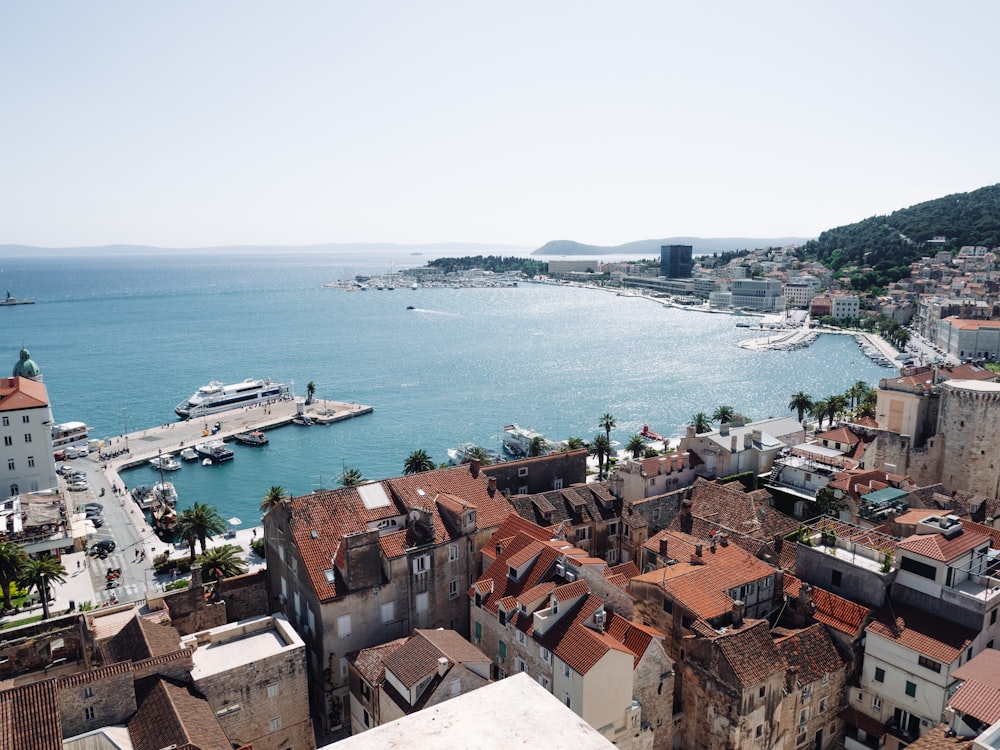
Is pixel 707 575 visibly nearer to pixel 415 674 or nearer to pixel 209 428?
pixel 415 674

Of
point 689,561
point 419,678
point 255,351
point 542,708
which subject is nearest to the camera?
point 542,708

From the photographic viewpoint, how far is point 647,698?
Answer: 99.5 feet

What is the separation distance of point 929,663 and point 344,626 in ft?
85.9

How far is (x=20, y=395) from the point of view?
64312 millimetres

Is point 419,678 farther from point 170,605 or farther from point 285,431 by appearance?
point 285,431

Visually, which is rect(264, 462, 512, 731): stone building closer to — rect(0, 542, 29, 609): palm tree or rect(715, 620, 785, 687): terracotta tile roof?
rect(715, 620, 785, 687): terracotta tile roof

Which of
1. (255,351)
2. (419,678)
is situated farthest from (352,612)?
(255,351)

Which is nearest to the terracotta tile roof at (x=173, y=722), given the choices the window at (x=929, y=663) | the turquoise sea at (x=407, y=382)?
the window at (x=929, y=663)

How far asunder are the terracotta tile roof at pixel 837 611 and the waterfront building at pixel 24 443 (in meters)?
63.7

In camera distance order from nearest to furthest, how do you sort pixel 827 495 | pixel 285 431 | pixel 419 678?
1. pixel 419 678
2. pixel 827 495
3. pixel 285 431

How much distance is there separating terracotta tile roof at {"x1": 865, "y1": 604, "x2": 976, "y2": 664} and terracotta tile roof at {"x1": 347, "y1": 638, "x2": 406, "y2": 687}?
21.9 meters

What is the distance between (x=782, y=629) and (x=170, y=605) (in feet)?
98.5

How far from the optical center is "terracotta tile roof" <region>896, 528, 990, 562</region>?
32.0 metres

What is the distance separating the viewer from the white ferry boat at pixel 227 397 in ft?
358
